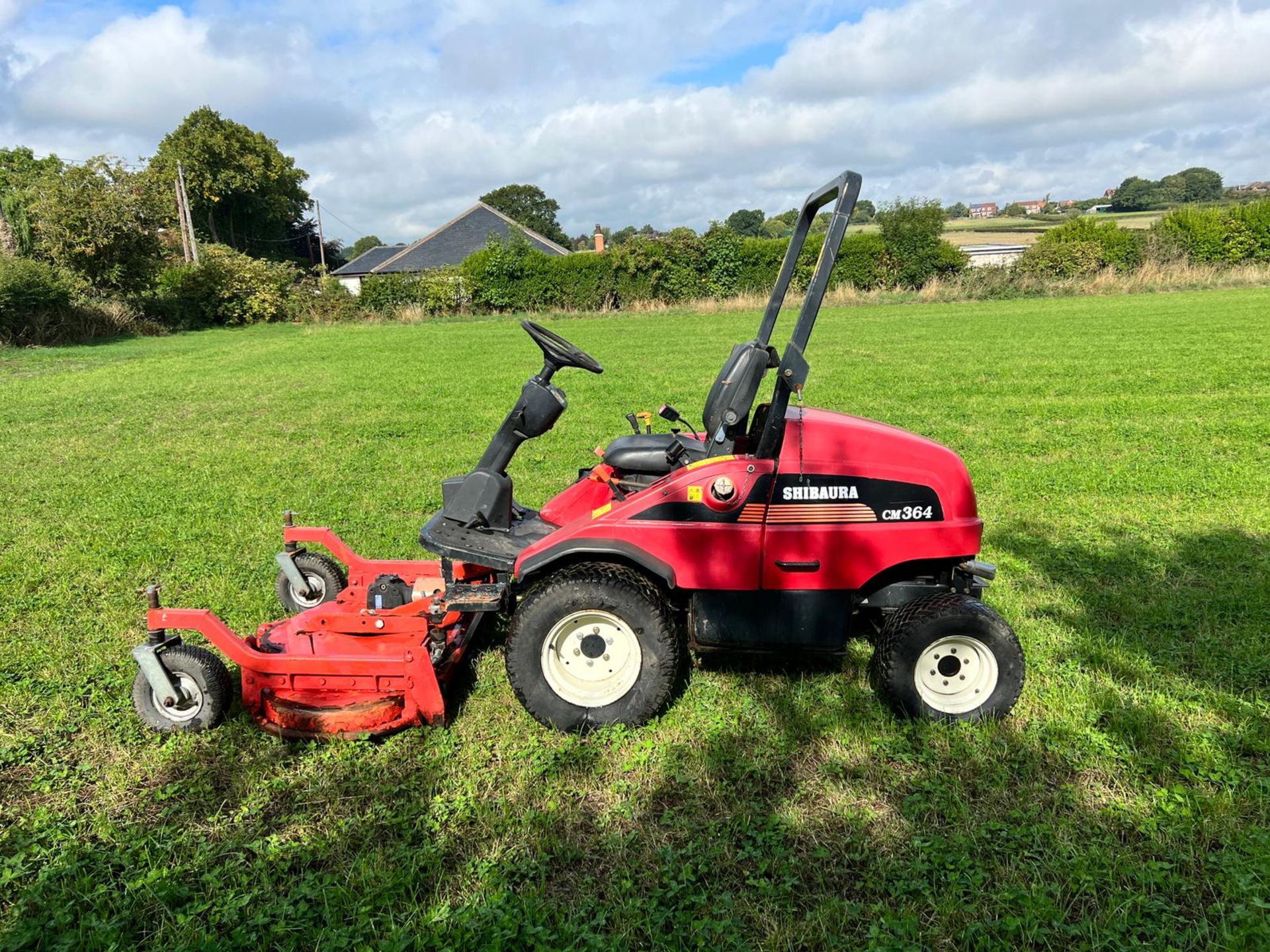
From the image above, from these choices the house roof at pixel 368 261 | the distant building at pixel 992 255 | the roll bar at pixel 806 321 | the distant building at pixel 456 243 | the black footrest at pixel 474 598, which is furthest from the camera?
the house roof at pixel 368 261

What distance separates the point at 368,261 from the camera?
57.3 m

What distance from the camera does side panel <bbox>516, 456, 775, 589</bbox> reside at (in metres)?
3.33

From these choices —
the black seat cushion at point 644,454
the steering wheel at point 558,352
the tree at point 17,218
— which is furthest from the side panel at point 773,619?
the tree at point 17,218

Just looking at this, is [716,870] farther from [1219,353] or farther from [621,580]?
[1219,353]

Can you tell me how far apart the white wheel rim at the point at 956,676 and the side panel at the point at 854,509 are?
0.41m

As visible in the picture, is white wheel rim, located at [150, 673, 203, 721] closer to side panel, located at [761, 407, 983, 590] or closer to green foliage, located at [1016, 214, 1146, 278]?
side panel, located at [761, 407, 983, 590]

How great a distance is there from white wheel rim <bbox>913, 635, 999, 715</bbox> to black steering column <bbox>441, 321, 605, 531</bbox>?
6.91 feet

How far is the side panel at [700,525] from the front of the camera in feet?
10.9

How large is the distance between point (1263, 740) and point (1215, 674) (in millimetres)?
607

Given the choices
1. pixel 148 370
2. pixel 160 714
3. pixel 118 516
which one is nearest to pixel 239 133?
pixel 148 370

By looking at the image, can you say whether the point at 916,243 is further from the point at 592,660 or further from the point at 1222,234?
the point at 592,660

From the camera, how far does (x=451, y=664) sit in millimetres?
3729

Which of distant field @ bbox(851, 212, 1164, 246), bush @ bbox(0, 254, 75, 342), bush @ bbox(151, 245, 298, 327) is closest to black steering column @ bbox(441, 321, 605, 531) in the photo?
bush @ bbox(0, 254, 75, 342)

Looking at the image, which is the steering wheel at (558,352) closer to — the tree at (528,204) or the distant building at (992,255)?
the distant building at (992,255)
